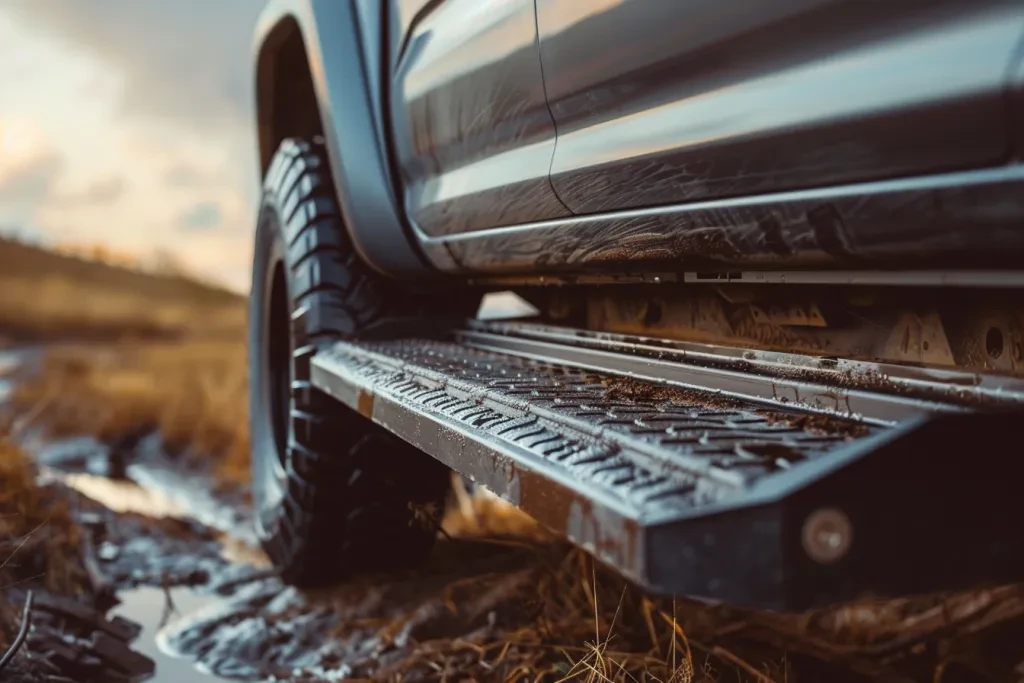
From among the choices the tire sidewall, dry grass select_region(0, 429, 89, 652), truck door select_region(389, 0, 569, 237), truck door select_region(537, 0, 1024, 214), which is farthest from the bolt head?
the tire sidewall

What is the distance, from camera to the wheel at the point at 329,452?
2.61 meters

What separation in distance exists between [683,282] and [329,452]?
1218mm

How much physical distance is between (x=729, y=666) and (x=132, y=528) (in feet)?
7.50

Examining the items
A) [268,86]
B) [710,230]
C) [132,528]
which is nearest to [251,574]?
[132,528]

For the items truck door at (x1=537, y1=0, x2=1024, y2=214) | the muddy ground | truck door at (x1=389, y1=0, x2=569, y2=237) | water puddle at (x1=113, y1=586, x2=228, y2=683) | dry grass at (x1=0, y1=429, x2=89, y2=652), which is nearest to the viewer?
truck door at (x1=537, y1=0, x2=1024, y2=214)

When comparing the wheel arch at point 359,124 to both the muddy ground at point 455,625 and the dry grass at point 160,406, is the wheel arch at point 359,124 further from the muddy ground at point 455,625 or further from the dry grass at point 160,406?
the dry grass at point 160,406

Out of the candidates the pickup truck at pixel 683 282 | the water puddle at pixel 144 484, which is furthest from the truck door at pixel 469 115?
the water puddle at pixel 144 484

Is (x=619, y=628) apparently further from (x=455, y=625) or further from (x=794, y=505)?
(x=794, y=505)

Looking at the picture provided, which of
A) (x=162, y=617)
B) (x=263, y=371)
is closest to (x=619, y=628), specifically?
(x=162, y=617)

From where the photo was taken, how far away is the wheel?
2609mm

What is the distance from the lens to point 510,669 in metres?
2.06

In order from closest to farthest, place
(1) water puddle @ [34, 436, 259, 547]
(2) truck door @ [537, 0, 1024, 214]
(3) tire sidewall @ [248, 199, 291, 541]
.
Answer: (2) truck door @ [537, 0, 1024, 214] < (3) tire sidewall @ [248, 199, 291, 541] < (1) water puddle @ [34, 436, 259, 547]

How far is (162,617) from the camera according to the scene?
2730 mm

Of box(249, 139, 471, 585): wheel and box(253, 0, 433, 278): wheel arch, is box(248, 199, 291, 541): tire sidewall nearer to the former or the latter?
box(249, 139, 471, 585): wheel
